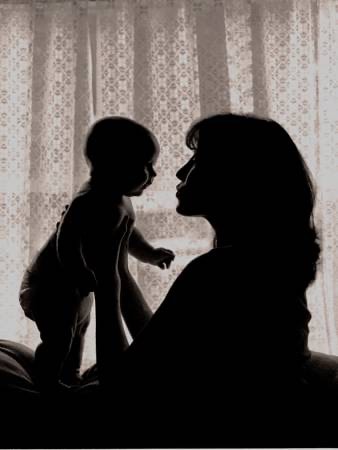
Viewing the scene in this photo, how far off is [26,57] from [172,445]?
167 cm

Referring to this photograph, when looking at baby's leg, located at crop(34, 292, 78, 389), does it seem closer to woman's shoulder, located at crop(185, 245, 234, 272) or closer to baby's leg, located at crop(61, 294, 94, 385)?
baby's leg, located at crop(61, 294, 94, 385)

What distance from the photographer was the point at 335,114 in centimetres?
211

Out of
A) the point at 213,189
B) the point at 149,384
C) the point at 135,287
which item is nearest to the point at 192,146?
the point at 213,189

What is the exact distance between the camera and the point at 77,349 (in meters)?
0.85

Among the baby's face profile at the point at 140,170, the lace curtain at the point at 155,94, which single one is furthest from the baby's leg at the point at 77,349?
the lace curtain at the point at 155,94

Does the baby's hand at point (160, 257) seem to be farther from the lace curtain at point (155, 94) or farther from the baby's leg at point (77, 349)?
the lace curtain at point (155, 94)

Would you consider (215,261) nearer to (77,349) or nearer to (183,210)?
(183,210)

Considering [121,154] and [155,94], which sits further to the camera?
[155,94]

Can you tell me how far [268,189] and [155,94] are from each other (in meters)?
1.36

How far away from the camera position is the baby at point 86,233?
785mm

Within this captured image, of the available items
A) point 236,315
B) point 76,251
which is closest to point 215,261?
point 236,315

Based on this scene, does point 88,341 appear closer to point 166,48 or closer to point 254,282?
point 166,48

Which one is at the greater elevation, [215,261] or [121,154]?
[121,154]

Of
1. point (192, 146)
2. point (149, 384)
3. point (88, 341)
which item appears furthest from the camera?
point (88, 341)
